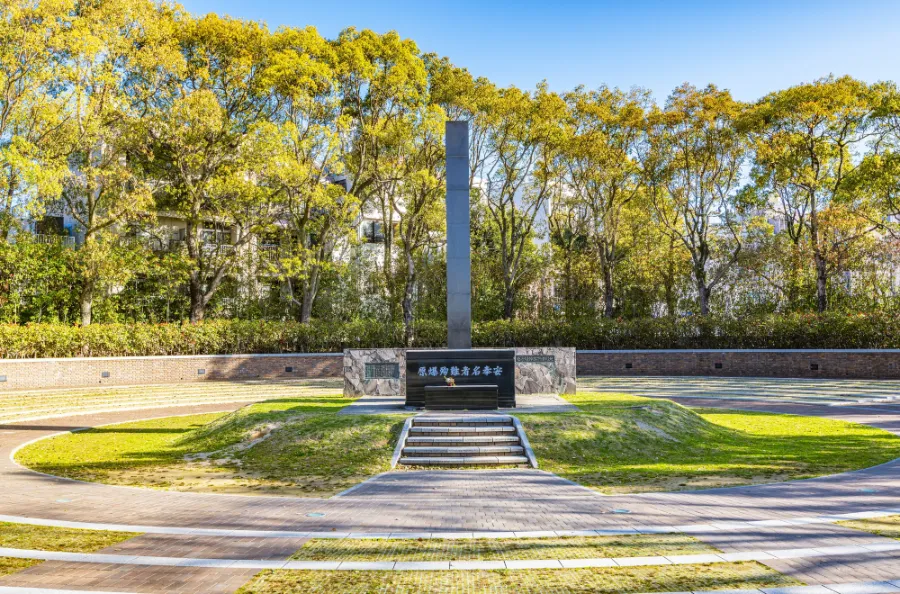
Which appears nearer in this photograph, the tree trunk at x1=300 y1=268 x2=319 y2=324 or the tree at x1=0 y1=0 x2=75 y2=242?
the tree at x1=0 y1=0 x2=75 y2=242

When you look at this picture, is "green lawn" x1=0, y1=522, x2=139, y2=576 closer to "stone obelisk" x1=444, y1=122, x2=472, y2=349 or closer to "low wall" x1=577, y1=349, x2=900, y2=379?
"stone obelisk" x1=444, y1=122, x2=472, y2=349

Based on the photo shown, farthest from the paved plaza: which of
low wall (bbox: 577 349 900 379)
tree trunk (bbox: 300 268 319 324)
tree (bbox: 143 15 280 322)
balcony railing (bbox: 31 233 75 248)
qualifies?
balcony railing (bbox: 31 233 75 248)

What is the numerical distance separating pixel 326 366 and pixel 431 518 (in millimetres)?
18949

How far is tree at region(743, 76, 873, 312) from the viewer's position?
80.6 ft

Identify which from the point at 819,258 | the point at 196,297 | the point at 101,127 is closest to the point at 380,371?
the point at 196,297

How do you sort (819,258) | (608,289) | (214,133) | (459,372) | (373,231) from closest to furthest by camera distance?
(459,372) → (214,133) → (819,258) → (608,289) → (373,231)

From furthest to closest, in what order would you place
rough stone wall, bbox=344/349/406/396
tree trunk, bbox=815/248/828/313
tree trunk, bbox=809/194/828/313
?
tree trunk, bbox=815/248/828/313
tree trunk, bbox=809/194/828/313
rough stone wall, bbox=344/349/406/396

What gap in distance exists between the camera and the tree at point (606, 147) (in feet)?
88.1

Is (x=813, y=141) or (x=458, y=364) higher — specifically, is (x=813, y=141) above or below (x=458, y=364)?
above

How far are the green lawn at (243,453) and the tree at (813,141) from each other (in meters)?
21.2

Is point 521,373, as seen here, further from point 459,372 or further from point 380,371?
point 380,371

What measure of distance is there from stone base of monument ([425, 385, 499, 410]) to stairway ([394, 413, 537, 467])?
0.83 meters

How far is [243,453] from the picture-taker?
1084 centimetres

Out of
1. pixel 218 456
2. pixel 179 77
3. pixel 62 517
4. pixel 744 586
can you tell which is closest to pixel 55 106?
pixel 179 77
